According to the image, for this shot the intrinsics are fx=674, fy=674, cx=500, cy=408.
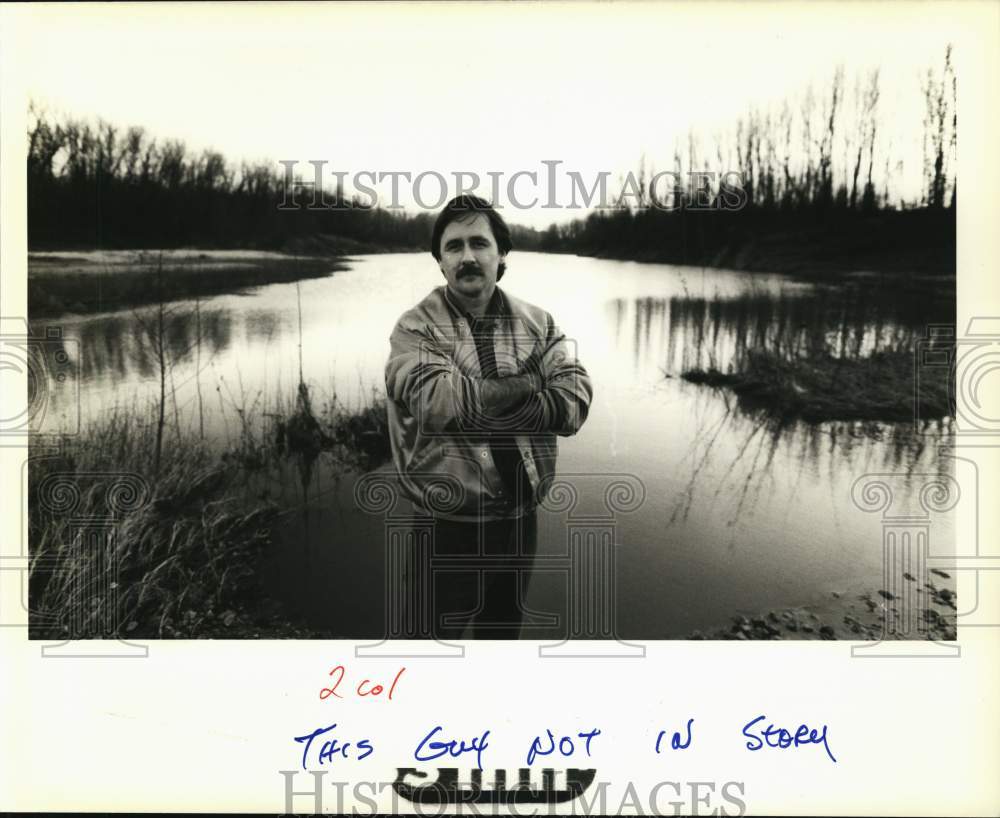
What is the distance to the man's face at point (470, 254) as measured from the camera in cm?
218

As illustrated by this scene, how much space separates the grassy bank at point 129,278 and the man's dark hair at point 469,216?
0.35m

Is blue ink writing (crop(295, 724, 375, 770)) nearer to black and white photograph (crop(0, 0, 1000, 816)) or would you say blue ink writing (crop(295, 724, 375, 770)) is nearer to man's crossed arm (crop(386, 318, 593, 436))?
black and white photograph (crop(0, 0, 1000, 816))

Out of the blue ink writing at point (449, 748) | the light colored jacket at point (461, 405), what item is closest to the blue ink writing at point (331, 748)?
the blue ink writing at point (449, 748)

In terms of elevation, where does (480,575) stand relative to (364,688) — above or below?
above

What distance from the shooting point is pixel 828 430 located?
87.8 inches

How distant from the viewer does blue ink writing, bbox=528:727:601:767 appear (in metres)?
2.14

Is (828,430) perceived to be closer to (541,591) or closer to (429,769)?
(541,591)

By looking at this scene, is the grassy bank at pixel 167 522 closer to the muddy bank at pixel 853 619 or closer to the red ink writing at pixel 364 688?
the red ink writing at pixel 364 688

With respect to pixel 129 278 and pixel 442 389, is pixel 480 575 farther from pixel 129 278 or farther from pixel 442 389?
pixel 129 278

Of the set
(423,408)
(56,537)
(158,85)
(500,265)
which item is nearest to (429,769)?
(423,408)

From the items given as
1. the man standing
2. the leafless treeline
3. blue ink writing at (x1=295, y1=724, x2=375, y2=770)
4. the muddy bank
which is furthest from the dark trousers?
the leafless treeline

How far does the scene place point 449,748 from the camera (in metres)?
2.15

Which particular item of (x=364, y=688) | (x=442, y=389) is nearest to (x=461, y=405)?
(x=442, y=389)

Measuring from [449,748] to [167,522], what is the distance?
1.17 metres
